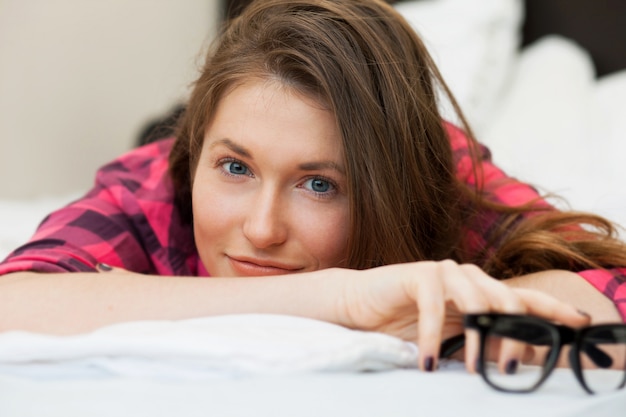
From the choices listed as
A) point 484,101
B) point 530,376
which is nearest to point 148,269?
point 530,376

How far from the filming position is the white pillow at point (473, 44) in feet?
6.63

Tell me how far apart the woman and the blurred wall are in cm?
119

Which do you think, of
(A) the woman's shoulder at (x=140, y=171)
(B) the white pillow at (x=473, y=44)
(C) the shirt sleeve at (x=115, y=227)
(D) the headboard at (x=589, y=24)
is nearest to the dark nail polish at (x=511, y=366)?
(C) the shirt sleeve at (x=115, y=227)

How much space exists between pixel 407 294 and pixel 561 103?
125cm

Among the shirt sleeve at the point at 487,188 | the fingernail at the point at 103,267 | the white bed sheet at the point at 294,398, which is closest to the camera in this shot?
the white bed sheet at the point at 294,398

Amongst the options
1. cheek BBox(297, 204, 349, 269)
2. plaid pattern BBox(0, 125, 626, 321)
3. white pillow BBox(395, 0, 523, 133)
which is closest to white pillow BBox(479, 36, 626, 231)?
white pillow BBox(395, 0, 523, 133)

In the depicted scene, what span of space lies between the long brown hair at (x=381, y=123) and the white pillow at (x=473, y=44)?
801 millimetres

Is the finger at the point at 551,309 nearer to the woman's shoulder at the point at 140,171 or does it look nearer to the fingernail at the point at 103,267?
the fingernail at the point at 103,267

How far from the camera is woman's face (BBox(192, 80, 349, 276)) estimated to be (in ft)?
3.38

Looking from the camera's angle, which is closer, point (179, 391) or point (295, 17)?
point (179, 391)

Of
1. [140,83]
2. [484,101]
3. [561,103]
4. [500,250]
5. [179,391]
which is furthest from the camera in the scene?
[140,83]

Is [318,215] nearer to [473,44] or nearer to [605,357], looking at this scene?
[605,357]

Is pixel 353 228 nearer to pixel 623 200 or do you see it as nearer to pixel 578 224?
pixel 578 224

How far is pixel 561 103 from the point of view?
6.19 ft
